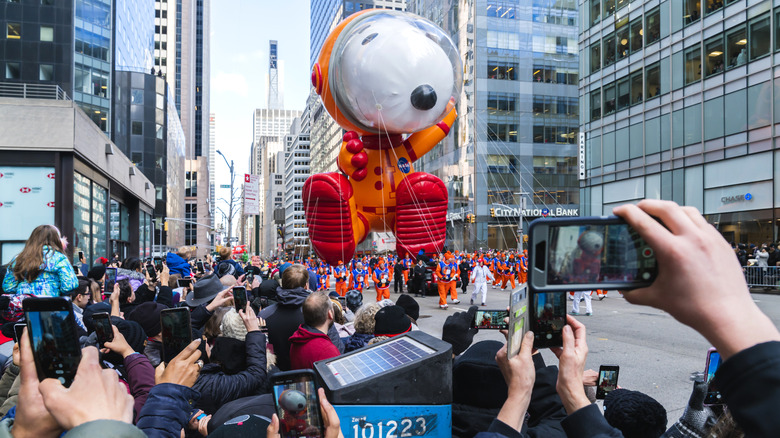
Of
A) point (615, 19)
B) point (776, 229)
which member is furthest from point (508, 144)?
point (776, 229)

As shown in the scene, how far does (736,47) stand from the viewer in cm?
2292

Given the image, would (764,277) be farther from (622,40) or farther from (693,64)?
Result: (622,40)

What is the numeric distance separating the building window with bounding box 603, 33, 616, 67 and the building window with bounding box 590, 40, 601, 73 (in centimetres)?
57

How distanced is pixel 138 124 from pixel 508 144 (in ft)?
110

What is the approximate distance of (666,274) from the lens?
0.93m

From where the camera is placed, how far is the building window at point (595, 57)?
3098 cm

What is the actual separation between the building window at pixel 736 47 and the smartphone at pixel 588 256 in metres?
26.7

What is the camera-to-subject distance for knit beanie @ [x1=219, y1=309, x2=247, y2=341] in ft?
11.6

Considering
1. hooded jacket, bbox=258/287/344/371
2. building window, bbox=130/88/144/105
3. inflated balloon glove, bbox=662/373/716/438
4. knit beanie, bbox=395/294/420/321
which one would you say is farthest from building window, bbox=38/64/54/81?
inflated balloon glove, bbox=662/373/716/438

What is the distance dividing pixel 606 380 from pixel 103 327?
8.31ft

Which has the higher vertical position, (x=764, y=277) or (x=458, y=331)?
(x=458, y=331)

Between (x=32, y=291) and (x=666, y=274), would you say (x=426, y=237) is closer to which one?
(x=32, y=291)

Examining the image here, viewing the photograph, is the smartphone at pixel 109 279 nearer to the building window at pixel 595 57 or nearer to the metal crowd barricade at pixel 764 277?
the metal crowd barricade at pixel 764 277

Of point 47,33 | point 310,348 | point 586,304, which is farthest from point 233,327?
point 47,33
